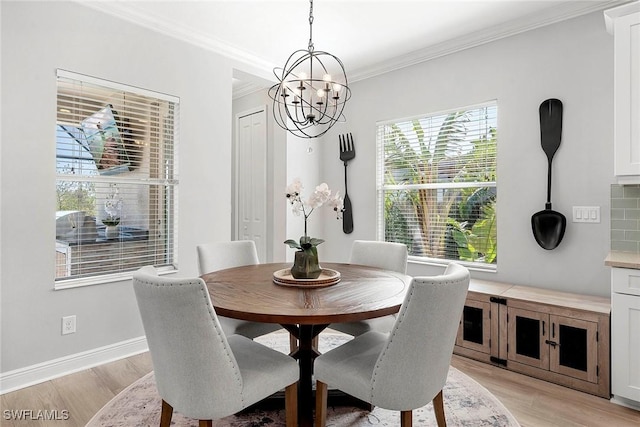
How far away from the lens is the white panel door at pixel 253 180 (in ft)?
15.2

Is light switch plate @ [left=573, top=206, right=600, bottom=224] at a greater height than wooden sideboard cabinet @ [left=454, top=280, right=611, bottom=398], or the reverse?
light switch plate @ [left=573, top=206, right=600, bottom=224]

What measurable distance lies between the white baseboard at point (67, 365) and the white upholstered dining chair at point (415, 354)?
6.75 feet

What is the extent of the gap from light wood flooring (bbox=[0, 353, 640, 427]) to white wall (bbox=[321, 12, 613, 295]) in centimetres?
82

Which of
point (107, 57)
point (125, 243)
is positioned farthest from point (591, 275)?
point (107, 57)

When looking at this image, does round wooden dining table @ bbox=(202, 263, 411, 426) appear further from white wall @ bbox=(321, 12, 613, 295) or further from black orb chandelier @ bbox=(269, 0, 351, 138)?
white wall @ bbox=(321, 12, 613, 295)

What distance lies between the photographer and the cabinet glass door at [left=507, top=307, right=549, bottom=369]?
96.2 inches

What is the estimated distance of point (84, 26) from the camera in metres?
2.65

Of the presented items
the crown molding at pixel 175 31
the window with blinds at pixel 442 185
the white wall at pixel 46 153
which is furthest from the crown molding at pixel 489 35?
the white wall at pixel 46 153

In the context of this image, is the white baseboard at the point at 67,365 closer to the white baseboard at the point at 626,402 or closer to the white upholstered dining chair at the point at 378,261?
the white upholstered dining chair at the point at 378,261

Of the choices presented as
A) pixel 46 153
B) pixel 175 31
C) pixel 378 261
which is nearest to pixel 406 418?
pixel 378 261

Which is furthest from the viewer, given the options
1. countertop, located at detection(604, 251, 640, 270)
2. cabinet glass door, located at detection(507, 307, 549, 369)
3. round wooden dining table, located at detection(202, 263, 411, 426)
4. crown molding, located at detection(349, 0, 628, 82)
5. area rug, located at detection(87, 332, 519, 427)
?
crown molding, located at detection(349, 0, 628, 82)

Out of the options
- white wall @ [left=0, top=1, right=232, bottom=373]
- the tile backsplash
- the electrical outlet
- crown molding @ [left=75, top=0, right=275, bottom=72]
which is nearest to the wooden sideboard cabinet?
the tile backsplash

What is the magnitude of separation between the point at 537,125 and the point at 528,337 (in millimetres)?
1634

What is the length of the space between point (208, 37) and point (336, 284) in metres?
2.63
